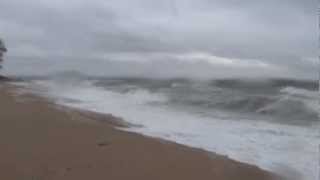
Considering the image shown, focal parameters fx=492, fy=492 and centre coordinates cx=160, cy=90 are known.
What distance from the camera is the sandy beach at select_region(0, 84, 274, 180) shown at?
17.4 ft

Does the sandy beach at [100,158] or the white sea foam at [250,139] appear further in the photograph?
the white sea foam at [250,139]

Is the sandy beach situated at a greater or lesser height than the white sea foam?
greater

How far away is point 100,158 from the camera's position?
19.8ft

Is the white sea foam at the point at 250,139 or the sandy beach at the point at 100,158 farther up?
the sandy beach at the point at 100,158

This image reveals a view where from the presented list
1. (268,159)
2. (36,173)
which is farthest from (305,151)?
(36,173)

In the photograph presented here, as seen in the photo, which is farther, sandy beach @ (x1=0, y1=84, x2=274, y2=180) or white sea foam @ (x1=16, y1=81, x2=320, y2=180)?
white sea foam @ (x1=16, y1=81, x2=320, y2=180)

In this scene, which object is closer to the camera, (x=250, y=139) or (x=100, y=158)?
(x=100, y=158)

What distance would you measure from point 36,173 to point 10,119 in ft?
14.3

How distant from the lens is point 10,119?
918 centimetres

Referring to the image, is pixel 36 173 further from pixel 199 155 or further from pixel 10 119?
pixel 10 119

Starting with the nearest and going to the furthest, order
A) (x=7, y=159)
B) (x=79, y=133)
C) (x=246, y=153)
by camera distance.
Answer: (x=7, y=159)
(x=246, y=153)
(x=79, y=133)

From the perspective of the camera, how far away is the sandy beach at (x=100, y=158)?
5305 mm

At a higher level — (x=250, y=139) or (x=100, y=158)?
(x=100, y=158)

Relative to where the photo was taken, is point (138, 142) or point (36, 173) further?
point (138, 142)
